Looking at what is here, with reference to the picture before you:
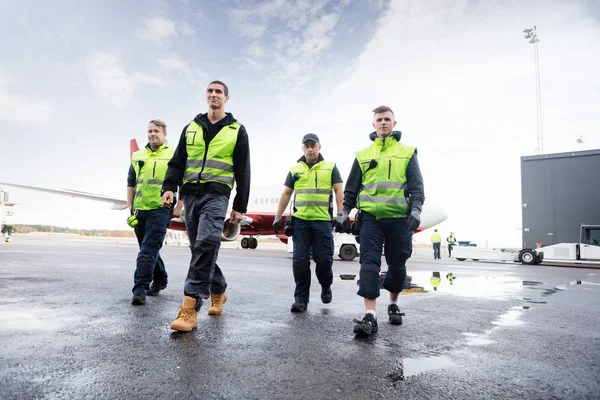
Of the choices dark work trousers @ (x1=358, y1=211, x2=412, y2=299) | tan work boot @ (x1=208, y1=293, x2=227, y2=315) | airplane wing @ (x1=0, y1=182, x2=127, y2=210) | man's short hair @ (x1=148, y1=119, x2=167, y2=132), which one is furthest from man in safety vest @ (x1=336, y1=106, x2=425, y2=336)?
airplane wing @ (x1=0, y1=182, x2=127, y2=210)

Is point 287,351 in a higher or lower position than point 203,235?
lower

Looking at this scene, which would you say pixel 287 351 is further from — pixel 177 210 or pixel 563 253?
pixel 563 253

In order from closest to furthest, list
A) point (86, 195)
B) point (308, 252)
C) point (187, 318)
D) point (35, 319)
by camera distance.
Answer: point (187, 318), point (35, 319), point (308, 252), point (86, 195)

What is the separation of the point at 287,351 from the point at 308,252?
1878 millimetres

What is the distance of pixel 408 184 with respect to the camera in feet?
12.2

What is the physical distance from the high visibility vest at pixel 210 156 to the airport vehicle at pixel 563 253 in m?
16.2

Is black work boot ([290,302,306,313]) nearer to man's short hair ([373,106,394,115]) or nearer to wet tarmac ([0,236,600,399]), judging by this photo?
wet tarmac ([0,236,600,399])

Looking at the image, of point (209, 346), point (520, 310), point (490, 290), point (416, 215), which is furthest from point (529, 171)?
point (209, 346)

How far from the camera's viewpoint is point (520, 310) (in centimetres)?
441

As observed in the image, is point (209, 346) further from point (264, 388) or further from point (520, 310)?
point (520, 310)

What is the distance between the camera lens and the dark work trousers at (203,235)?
3.26 metres

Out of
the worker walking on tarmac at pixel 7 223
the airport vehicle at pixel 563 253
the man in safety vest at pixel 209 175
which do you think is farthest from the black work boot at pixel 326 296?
the worker walking on tarmac at pixel 7 223

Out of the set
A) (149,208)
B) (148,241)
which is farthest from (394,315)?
(149,208)

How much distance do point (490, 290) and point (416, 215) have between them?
3628mm
